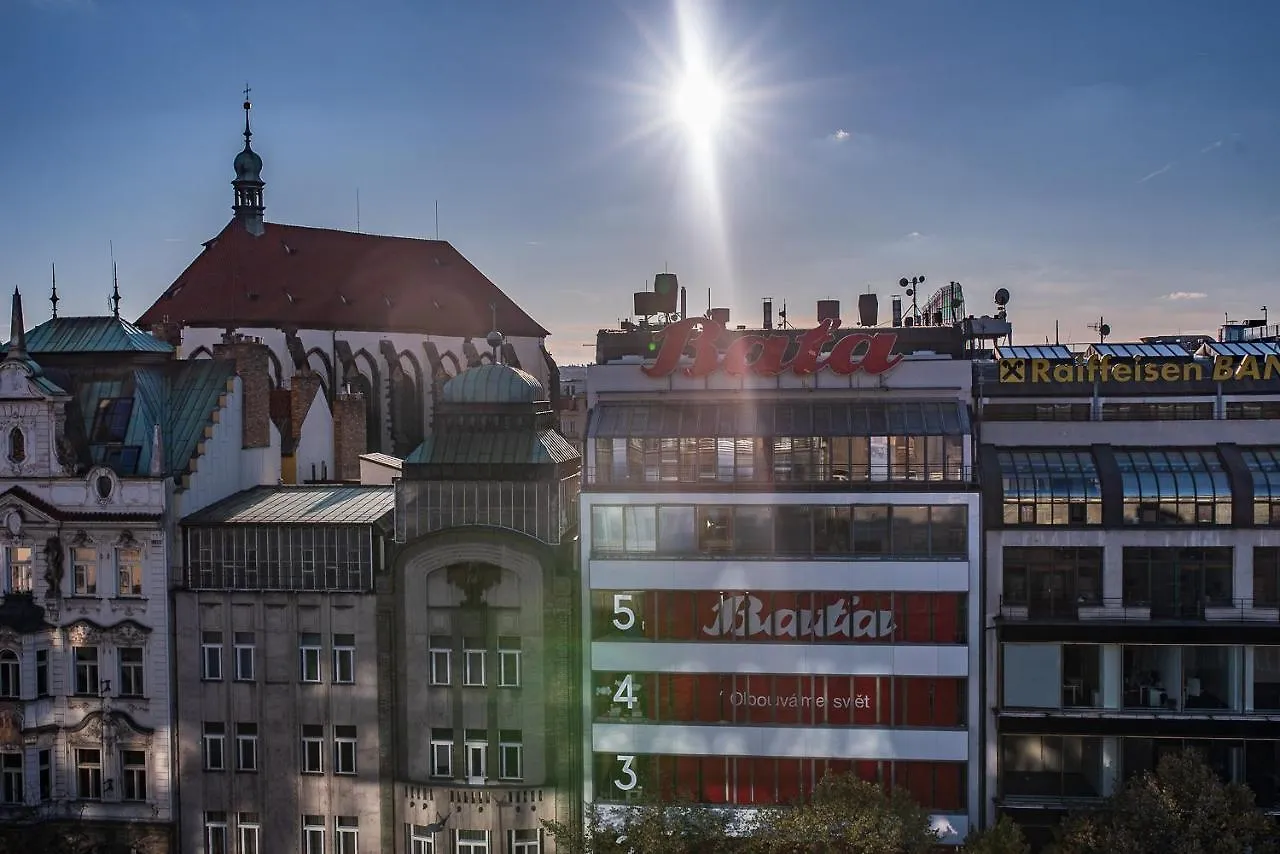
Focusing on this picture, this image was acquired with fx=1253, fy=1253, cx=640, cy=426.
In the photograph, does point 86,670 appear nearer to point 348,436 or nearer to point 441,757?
point 441,757

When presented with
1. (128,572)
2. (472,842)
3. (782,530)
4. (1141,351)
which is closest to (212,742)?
(128,572)

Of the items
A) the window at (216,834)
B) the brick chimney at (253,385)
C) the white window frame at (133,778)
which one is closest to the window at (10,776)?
the white window frame at (133,778)

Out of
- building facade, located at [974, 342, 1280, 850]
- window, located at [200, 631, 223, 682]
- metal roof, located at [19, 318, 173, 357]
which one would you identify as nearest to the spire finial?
metal roof, located at [19, 318, 173, 357]

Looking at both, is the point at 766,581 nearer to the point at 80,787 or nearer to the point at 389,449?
the point at 80,787

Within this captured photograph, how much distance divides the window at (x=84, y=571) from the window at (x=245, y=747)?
31.9ft

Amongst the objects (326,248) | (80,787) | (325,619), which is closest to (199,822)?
(80,787)

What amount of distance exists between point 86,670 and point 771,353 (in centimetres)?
3601

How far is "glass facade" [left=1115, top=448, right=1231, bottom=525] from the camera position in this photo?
181ft

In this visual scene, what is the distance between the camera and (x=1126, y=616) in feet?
181

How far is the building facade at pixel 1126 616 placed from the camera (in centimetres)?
5456

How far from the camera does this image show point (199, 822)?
59.3m

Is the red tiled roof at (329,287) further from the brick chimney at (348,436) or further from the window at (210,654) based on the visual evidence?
the window at (210,654)

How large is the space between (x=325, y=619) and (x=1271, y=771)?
4276cm

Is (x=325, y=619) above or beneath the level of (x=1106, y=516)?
beneath
